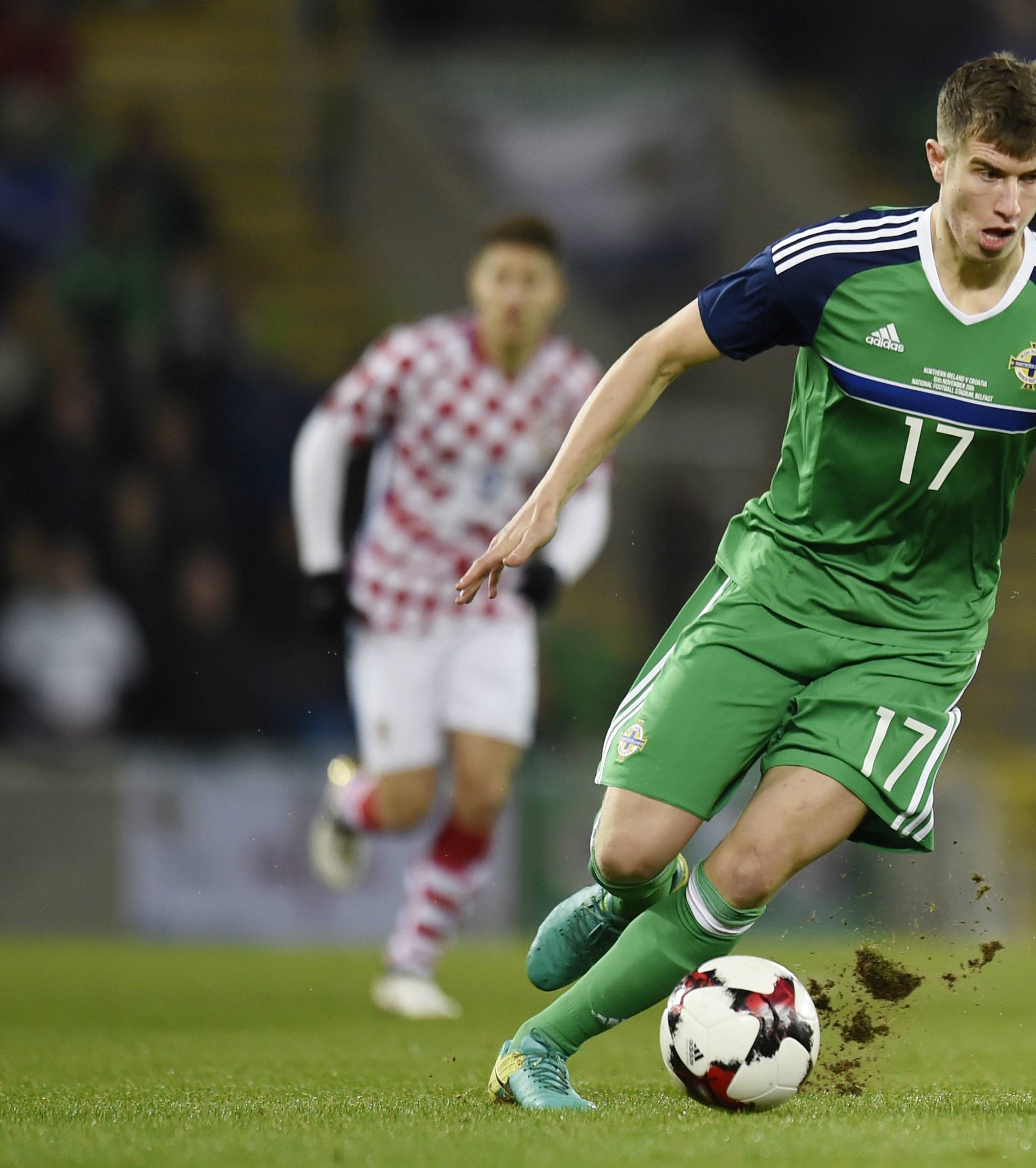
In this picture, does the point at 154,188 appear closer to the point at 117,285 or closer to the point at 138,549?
the point at 117,285

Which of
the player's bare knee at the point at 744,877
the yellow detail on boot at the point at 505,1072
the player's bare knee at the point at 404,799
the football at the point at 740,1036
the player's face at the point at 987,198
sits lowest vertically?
the player's bare knee at the point at 404,799

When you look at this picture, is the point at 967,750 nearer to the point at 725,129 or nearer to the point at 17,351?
the point at 725,129

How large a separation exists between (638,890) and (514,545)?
863 mm

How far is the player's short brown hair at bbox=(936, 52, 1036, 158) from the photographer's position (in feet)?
13.5

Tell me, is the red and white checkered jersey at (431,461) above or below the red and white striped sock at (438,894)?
above

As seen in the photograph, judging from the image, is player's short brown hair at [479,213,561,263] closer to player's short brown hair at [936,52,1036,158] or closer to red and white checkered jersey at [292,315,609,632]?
red and white checkered jersey at [292,315,609,632]

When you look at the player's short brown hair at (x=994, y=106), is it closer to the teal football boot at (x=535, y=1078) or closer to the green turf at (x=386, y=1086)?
the green turf at (x=386, y=1086)

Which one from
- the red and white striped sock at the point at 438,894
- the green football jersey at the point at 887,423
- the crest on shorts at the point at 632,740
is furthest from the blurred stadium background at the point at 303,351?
the crest on shorts at the point at 632,740

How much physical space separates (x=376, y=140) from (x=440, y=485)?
342 inches

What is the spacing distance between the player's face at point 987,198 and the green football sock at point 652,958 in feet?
4.75

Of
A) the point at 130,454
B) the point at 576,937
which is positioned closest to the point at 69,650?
the point at 130,454

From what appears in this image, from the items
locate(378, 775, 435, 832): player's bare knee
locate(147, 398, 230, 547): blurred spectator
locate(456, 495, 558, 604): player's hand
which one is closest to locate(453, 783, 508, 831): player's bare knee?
locate(378, 775, 435, 832): player's bare knee

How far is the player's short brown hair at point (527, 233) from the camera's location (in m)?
7.46

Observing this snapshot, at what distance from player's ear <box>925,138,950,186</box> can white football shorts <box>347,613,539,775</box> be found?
333 centimetres
